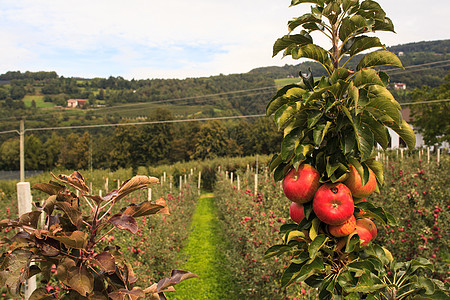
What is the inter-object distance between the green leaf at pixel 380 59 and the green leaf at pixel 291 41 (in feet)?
0.89

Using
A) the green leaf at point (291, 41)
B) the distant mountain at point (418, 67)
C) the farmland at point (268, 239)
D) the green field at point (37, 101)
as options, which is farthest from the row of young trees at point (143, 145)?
the green leaf at point (291, 41)

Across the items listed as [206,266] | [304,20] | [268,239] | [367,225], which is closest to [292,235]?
[367,225]

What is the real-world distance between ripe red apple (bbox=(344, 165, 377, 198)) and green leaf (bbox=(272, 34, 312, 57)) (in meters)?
0.62

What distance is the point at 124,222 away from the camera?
124 cm

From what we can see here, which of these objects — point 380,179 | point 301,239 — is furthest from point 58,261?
point 380,179

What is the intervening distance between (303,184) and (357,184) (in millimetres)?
228

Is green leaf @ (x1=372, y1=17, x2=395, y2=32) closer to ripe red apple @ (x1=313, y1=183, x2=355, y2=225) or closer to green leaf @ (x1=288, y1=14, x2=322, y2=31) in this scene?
green leaf @ (x1=288, y1=14, x2=322, y2=31)

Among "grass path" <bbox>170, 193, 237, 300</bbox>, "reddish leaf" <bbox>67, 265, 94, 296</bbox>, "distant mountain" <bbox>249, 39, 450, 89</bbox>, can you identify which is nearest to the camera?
"reddish leaf" <bbox>67, 265, 94, 296</bbox>

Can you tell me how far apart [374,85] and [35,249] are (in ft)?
4.69

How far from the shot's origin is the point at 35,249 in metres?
1.19

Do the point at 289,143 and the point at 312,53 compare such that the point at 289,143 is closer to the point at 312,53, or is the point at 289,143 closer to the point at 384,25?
the point at 312,53

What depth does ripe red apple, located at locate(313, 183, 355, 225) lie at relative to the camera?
1.27 meters

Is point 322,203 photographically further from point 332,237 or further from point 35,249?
point 35,249

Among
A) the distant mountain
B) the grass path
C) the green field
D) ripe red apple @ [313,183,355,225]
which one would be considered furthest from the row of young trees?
ripe red apple @ [313,183,355,225]
